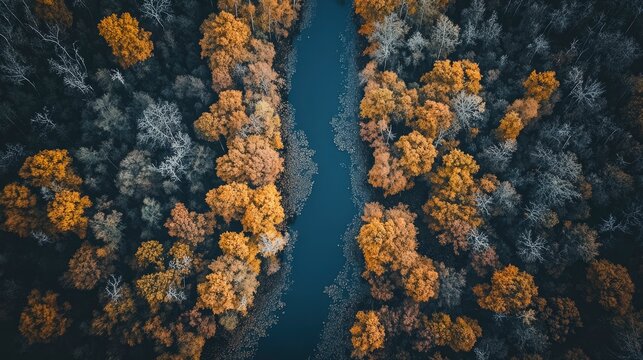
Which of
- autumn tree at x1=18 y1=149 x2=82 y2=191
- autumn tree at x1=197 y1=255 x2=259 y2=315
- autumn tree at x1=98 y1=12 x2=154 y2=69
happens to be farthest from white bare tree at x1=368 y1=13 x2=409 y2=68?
autumn tree at x1=18 y1=149 x2=82 y2=191

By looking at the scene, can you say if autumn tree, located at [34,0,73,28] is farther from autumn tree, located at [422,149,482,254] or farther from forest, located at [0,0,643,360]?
autumn tree, located at [422,149,482,254]

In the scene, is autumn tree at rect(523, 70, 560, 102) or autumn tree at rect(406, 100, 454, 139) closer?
autumn tree at rect(523, 70, 560, 102)

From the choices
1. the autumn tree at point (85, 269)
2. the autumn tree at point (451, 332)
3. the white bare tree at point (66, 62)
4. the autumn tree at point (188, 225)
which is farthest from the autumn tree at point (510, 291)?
the white bare tree at point (66, 62)

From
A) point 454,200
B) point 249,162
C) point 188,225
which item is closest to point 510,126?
point 454,200

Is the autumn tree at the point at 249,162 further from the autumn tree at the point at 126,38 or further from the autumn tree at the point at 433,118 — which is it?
the autumn tree at the point at 433,118

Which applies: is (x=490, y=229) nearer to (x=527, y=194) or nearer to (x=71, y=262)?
(x=527, y=194)

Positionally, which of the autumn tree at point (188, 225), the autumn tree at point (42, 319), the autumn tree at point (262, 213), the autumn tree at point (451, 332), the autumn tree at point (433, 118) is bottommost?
the autumn tree at point (42, 319)
